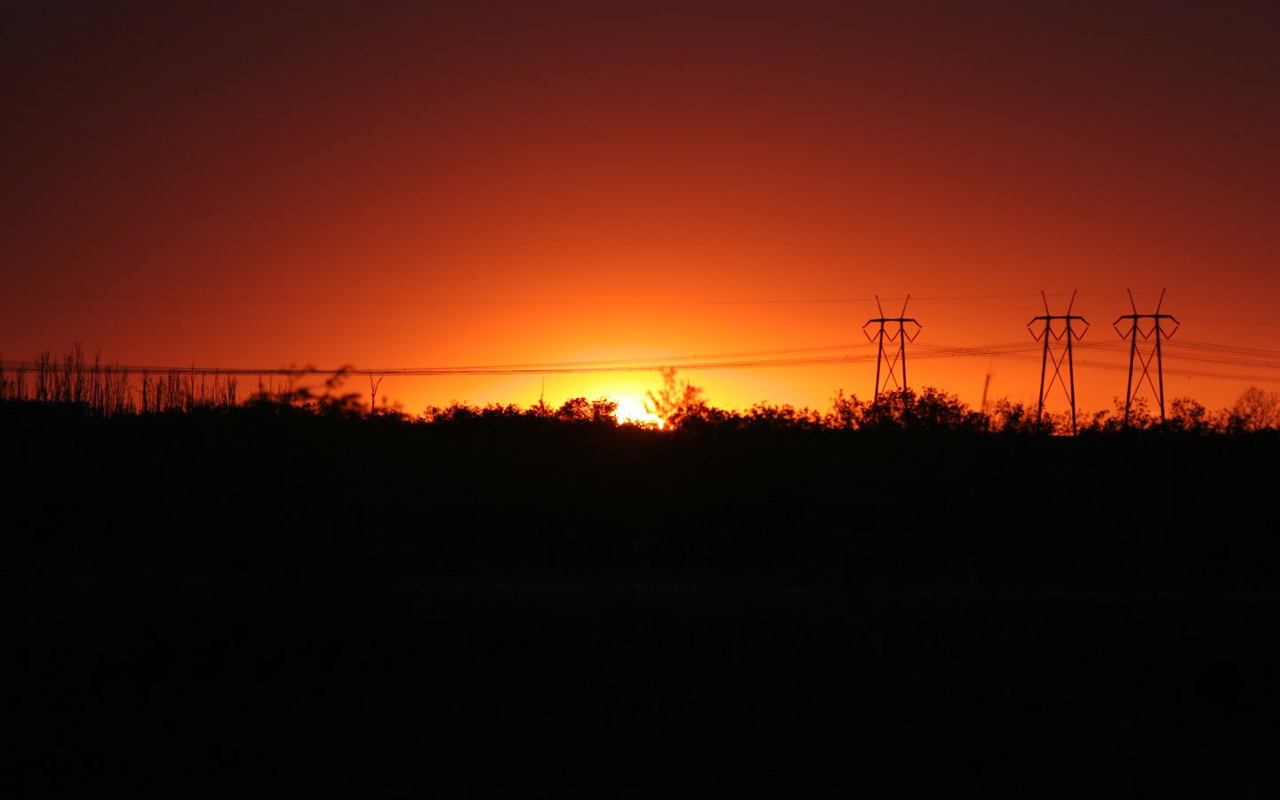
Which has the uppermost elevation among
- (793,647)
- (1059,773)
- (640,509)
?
(640,509)

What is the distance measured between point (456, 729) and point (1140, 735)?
10.6m

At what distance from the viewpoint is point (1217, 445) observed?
2962 centimetres

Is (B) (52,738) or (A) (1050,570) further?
(A) (1050,570)

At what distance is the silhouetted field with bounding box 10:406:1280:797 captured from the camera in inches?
679

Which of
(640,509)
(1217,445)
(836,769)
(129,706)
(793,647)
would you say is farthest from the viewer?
(1217,445)

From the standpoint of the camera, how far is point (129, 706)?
18422 mm

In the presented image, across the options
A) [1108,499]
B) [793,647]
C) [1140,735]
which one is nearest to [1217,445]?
[1108,499]

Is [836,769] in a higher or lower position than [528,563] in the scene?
lower

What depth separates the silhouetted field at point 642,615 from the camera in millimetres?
17234

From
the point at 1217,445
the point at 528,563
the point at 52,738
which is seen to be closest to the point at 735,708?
the point at 528,563

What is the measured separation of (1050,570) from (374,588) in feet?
49.6

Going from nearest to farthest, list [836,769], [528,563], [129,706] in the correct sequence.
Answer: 1. [836,769]
2. [129,706]
3. [528,563]

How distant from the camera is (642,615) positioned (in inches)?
792

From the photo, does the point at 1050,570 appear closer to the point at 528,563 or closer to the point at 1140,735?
the point at 1140,735
